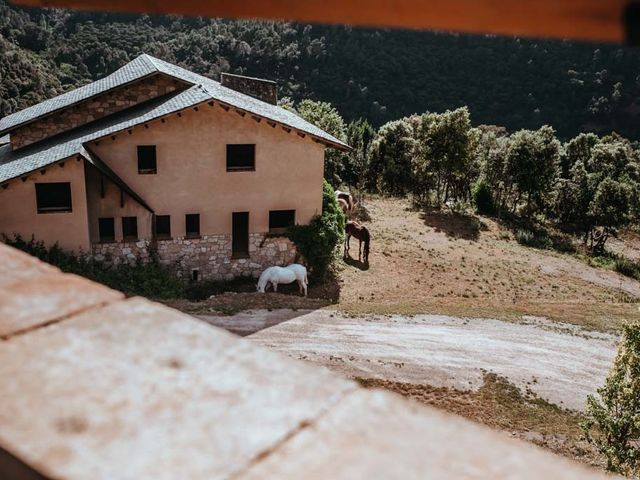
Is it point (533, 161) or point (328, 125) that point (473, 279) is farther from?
point (328, 125)

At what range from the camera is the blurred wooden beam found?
117cm

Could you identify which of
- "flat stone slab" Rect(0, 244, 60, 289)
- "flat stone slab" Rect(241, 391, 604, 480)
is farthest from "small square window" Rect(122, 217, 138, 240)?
"flat stone slab" Rect(241, 391, 604, 480)

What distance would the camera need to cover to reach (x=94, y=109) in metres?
21.1

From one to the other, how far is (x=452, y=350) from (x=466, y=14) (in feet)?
51.3

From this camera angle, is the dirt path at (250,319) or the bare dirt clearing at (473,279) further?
the bare dirt clearing at (473,279)

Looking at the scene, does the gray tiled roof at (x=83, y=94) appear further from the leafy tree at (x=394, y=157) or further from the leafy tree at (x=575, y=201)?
the leafy tree at (x=575, y=201)

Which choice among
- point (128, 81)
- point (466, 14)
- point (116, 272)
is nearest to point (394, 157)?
point (128, 81)

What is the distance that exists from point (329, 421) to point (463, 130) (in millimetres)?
36211

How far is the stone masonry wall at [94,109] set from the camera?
20.6m

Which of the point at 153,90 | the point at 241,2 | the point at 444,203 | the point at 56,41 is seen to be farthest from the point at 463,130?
the point at 56,41

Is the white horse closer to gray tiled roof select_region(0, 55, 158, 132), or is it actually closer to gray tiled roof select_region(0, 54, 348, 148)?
gray tiled roof select_region(0, 54, 348, 148)

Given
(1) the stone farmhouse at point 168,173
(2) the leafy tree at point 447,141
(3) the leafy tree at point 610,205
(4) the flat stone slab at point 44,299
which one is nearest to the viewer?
(4) the flat stone slab at point 44,299

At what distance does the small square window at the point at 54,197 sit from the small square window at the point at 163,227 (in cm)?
318

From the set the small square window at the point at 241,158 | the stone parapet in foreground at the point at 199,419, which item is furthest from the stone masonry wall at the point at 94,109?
the stone parapet in foreground at the point at 199,419
